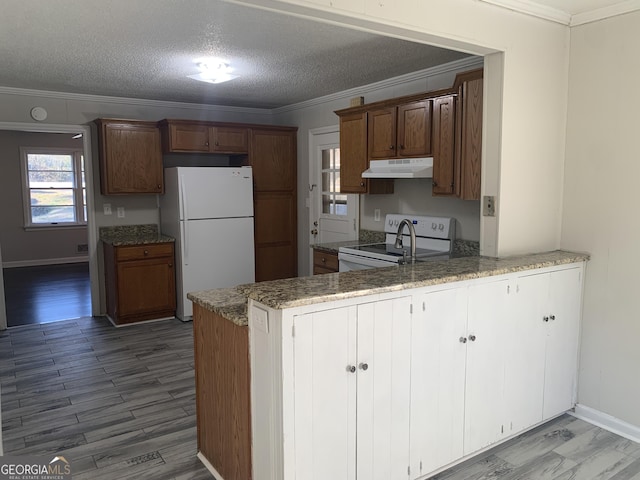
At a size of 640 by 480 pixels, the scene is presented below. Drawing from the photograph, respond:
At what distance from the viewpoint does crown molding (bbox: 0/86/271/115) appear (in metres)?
4.92

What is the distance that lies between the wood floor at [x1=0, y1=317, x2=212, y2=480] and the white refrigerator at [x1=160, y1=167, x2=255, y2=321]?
59cm

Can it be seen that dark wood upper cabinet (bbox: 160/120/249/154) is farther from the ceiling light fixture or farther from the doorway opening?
the doorway opening

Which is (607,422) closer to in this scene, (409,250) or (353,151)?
(409,250)

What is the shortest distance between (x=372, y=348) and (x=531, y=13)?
6.81ft

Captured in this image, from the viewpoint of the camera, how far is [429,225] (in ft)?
13.8

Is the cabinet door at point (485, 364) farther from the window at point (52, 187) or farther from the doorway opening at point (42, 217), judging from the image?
the window at point (52, 187)

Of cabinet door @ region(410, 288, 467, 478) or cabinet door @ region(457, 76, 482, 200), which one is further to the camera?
cabinet door @ region(457, 76, 482, 200)

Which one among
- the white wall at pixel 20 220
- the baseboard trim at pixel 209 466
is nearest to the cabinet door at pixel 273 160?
the baseboard trim at pixel 209 466

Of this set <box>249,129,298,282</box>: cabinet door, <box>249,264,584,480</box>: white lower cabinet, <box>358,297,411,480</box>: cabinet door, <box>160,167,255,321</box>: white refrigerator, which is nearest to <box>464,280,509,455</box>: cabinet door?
<box>249,264,584,480</box>: white lower cabinet

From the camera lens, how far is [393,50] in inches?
139

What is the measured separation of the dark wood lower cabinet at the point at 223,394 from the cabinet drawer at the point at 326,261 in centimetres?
209

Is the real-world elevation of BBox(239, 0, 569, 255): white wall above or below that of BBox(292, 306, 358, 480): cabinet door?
above

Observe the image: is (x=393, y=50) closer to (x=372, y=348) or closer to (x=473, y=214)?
(x=473, y=214)

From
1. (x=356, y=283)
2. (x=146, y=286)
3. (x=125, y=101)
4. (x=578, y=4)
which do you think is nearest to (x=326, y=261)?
(x=146, y=286)
